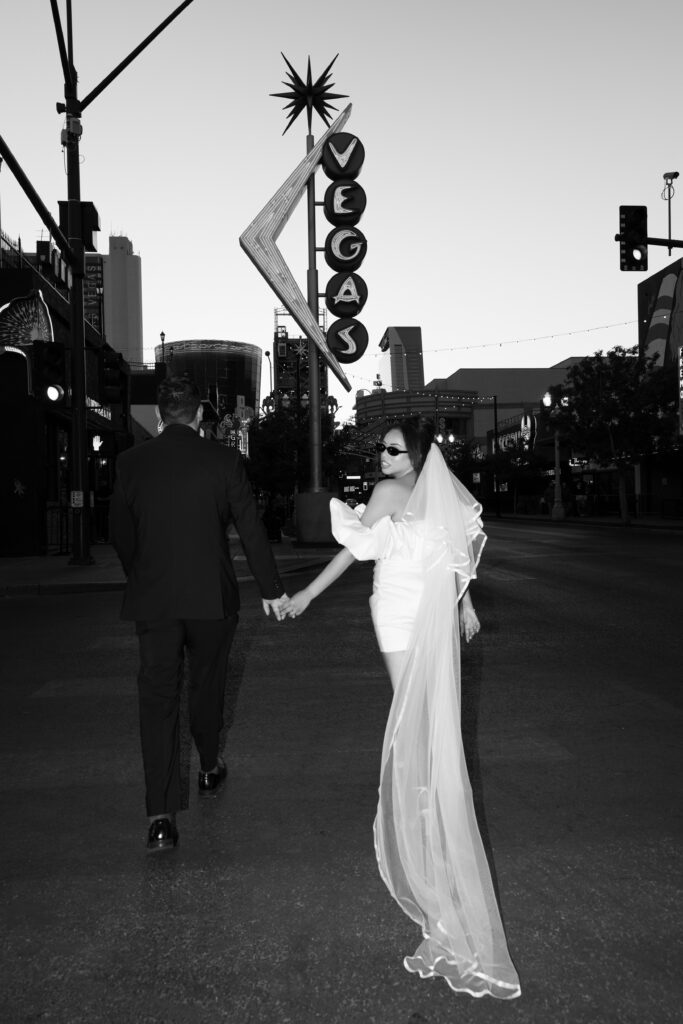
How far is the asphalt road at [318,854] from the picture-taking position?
274cm

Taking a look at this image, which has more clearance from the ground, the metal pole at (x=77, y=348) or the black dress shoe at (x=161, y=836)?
the metal pole at (x=77, y=348)

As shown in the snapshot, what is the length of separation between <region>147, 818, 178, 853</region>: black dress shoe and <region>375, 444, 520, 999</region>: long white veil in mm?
1030

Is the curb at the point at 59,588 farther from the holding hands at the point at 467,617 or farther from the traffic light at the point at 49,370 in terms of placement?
the holding hands at the point at 467,617

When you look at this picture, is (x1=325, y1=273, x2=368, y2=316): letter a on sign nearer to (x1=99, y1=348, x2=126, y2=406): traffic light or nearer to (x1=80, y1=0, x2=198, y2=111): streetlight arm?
(x1=99, y1=348, x2=126, y2=406): traffic light

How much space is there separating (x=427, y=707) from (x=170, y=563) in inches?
51.9

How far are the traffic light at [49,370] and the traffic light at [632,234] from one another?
10326 mm

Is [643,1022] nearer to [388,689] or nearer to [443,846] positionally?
[443,846]

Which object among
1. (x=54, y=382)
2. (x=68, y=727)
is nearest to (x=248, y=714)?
(x=68, y=727)


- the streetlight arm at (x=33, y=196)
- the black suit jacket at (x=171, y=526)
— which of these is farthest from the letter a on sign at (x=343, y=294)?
the black suit jacket at (x=171, y=526)

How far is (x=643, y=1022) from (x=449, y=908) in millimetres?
681

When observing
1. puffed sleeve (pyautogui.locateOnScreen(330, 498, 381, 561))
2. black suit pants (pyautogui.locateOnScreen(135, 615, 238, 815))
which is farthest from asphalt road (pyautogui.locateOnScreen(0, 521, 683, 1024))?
puffed sleeve (pyautogui.locateOnScreen(330, 498, 381, 561))

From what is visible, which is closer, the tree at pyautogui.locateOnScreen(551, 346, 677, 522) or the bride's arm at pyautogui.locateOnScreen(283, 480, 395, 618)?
the bride's arm at pyautogui.locateOnScreen(283, 480, 395, 618)

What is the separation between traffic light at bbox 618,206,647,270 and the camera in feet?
55.5

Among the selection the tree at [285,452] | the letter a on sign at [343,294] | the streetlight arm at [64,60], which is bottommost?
the tree at [285,452]
